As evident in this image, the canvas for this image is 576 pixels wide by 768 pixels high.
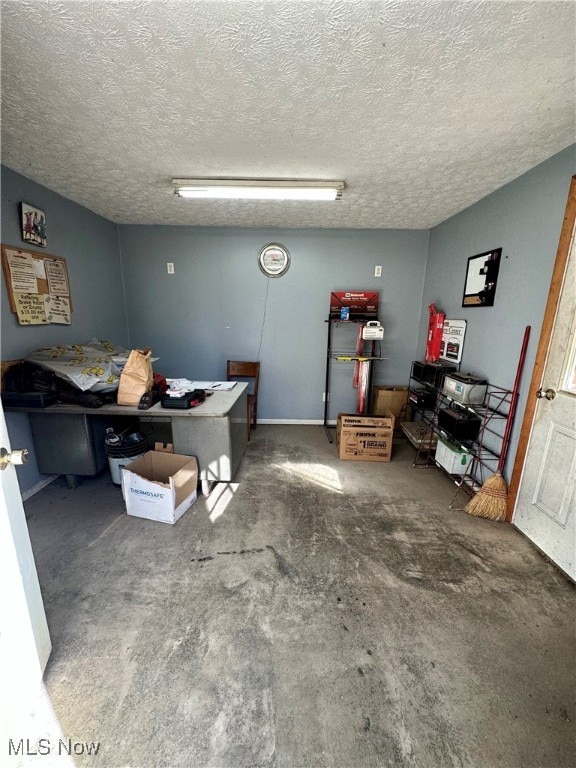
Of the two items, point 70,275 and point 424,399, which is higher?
point 70,275

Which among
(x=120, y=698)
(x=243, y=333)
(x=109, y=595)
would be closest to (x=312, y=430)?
(x=243, y=333)

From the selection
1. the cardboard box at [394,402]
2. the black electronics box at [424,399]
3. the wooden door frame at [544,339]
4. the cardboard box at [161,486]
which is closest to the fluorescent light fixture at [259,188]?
the wooden door frame at [544,339]

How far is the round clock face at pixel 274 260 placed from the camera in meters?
3.62

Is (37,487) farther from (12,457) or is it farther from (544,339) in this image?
(544,339)

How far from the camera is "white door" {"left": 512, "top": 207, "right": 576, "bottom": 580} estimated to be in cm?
173

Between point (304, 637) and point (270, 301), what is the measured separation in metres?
3.32

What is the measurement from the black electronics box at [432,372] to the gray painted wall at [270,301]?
0.84 m

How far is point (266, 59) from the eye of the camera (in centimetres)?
123

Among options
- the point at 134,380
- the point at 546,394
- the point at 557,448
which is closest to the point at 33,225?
the point at 134,380


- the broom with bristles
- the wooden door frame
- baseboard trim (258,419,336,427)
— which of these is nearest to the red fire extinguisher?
the broom with bristles

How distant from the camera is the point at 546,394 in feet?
6.22

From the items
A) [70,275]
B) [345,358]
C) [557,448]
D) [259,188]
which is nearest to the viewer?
[557,448]

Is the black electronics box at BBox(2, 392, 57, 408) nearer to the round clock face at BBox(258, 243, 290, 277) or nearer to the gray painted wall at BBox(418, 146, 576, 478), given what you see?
the round clock face at BBox(258, 243, 290, 277)

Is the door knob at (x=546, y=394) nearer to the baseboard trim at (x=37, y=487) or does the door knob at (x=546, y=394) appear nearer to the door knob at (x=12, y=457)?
the door knob at (x=12, y=457)
